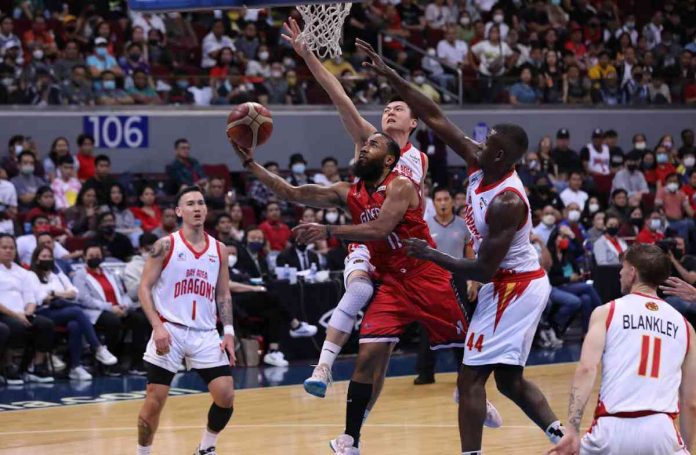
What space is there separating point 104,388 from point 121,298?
4.40 ft

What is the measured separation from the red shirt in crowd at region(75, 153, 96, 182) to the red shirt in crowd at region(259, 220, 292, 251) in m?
2.51

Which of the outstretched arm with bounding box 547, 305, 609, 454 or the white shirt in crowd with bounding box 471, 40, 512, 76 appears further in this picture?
the white shirt in crowd with bounding box 471, 40, 512, 76

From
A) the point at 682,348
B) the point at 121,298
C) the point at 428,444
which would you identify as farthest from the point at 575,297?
the point at 682,348

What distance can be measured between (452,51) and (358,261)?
13599 mm

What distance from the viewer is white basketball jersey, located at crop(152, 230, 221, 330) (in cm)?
822

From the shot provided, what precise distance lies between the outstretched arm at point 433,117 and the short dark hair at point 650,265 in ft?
6.21

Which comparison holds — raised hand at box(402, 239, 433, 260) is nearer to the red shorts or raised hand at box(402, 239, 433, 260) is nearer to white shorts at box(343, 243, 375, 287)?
the red shorts

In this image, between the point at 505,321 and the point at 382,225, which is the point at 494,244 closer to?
the point at 505,321

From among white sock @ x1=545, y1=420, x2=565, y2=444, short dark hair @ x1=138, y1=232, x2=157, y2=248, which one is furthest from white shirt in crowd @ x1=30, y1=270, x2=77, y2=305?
white sock @ x1=545, y1=420, x2=565, y2=444

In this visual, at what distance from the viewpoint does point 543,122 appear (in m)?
21.8

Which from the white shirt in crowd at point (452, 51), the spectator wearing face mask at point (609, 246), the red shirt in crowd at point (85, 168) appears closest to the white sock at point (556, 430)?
the spectator wearing face mask at point (609, 246)

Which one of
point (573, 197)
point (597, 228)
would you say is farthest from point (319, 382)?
point (573, 197)

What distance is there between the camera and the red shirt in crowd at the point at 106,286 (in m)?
13.4

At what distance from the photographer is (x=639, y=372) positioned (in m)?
5.51
